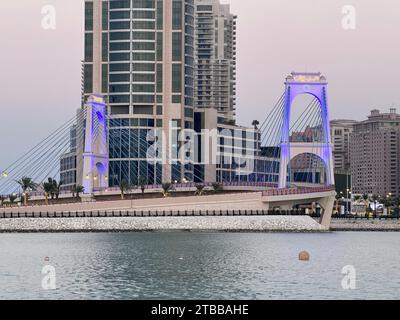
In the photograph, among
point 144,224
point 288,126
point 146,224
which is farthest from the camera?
point 288,126

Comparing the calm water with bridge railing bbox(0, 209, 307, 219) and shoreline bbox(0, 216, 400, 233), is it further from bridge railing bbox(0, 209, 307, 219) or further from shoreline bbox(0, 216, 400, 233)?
bridge railing bbox(0, 209, 307, 219)

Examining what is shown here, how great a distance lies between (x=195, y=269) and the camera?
84625 millimetres

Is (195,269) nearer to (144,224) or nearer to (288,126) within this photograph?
(144,224)

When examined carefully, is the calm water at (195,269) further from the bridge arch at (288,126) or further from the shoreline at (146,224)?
the bridge arch at (288,126)

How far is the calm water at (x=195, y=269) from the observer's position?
66688mm

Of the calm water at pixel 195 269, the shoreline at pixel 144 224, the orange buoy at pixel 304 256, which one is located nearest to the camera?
the calm water at pixel 195 269

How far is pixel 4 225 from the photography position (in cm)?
16125

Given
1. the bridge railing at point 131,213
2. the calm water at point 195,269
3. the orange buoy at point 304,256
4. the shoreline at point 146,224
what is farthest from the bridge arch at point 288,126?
the orange buoy at point 304,256

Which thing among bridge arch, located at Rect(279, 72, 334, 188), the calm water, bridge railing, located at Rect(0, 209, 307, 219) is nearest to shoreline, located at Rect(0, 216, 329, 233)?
bridge railing, located at Rect(0, 209, 307, 219)

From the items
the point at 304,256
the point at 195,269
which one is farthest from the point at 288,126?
the point at 195,269
